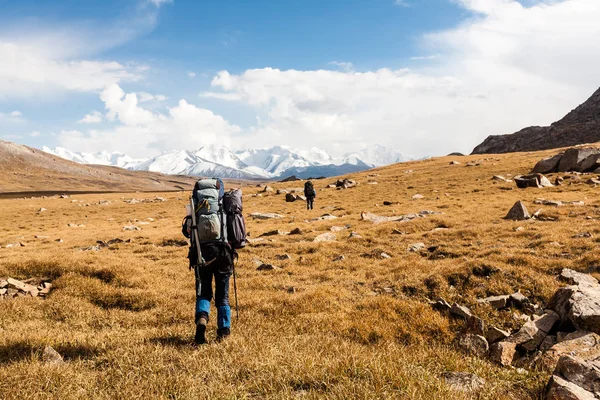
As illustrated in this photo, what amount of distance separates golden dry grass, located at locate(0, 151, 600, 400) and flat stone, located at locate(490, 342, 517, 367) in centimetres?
64

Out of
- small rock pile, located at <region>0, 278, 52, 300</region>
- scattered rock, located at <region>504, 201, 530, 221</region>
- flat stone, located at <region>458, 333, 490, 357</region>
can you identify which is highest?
scattered rock, located at <region>504, 201, 530, 221</region>

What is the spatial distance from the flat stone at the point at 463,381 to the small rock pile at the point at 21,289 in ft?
41.4

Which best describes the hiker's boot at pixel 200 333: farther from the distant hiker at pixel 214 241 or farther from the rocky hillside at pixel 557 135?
the rocky hillside at pixel 557 135

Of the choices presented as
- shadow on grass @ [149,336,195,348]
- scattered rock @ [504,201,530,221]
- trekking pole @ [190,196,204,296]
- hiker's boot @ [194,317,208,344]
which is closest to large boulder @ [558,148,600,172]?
scattered rock @ [504,201,530,221]

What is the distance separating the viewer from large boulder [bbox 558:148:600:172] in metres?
44.4

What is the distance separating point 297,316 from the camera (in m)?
9.58

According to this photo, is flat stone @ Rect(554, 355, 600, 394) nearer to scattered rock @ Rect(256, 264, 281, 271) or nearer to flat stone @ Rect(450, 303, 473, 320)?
flat stone @ Rect(450, 303, 473, 320)

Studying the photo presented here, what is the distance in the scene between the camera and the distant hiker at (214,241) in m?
7.43

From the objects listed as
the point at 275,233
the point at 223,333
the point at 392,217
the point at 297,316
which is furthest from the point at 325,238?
the point at 223,333

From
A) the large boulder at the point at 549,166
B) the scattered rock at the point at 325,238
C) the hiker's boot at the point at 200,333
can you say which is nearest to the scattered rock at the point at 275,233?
the scattered rock at the point at 325,238

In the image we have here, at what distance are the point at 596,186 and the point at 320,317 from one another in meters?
35.4

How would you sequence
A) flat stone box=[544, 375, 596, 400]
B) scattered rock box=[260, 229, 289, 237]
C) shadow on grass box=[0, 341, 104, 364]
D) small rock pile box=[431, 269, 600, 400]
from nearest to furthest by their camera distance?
flat stone box=[544, 375, 596, 400]
small rock pile box=[431, 269, 600, 400]
shadow on grass box=[0, 341, 104, 364]
scattered rock box=[260, 229, 289, 237]

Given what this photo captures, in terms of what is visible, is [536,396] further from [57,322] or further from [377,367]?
[57,322]

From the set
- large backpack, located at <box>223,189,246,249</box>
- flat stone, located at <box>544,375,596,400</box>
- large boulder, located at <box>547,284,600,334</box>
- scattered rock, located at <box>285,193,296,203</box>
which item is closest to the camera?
flat stone, located at <box>544,375,596,400</box>
